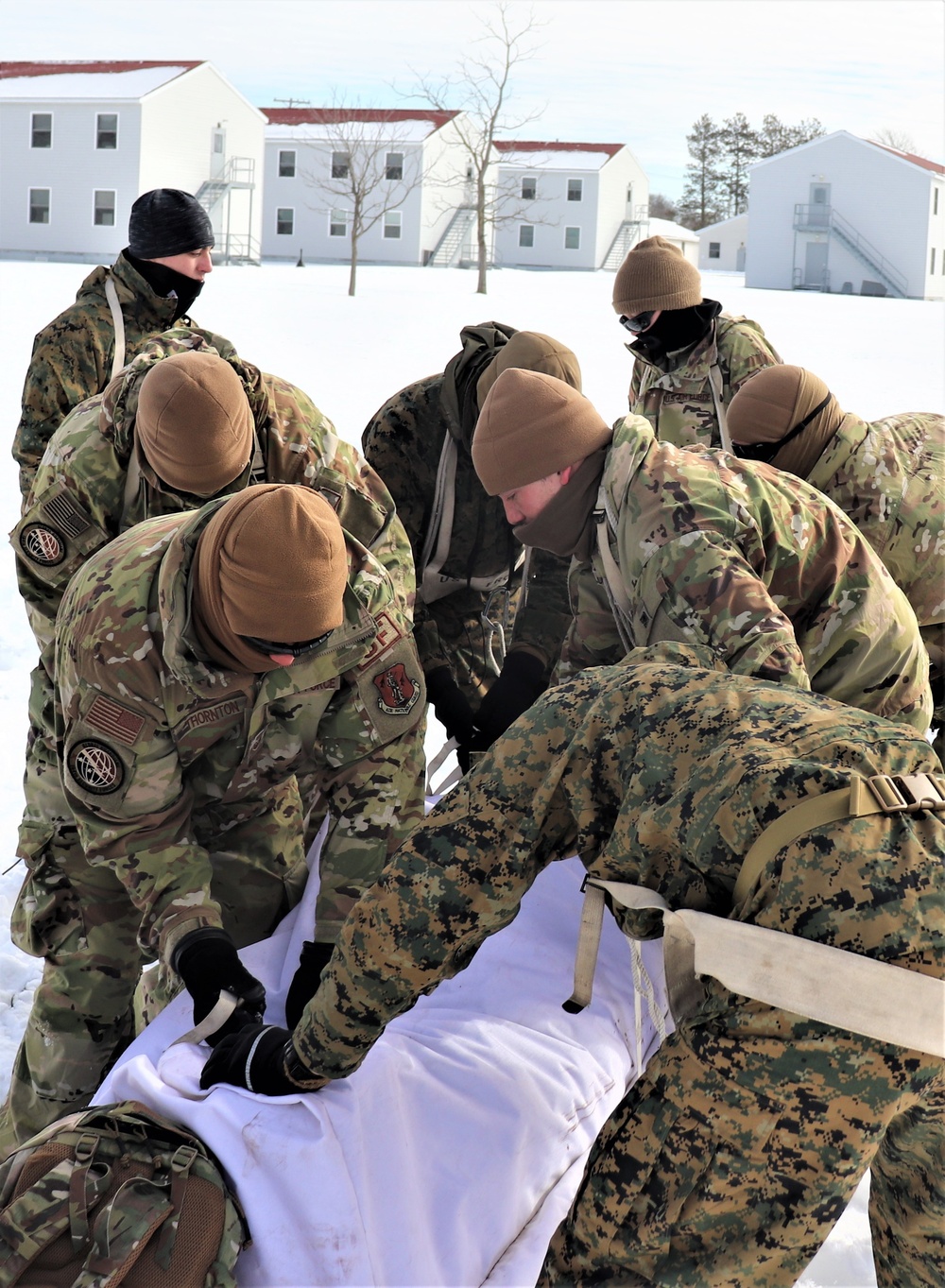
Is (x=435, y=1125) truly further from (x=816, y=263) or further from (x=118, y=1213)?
(x=816, y=263)

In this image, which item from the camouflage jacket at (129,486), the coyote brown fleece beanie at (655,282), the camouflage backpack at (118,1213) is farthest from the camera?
the coyote brown fleece beanie at (655,282)

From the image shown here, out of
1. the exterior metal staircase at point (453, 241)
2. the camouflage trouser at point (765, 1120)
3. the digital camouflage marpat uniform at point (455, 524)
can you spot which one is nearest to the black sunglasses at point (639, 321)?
the digital camouflage marpat uniform at point (455, 524)

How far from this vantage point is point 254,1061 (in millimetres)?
1970

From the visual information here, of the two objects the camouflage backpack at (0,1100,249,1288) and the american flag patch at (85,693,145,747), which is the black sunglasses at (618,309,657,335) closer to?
the american flag patch at (85,693,145,747)

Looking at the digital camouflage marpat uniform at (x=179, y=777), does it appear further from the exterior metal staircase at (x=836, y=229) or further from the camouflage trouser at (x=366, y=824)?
the exterior metal staircase at (x=836, y=229)

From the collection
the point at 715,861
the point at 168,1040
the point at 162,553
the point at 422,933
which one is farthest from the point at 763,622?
the point at 168,1040

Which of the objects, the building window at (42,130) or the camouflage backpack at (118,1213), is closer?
the camouflage backpack at (118,1213)

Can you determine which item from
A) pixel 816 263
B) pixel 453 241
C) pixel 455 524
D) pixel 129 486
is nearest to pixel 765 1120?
pixel 129 486

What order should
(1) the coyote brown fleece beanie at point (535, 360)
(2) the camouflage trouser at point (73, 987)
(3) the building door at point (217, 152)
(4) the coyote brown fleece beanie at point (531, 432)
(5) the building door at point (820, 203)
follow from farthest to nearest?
(5) the building door at point (820, 203), (3) the building door at point (217, 152), (1) the coyote brown fleece beanie at point (535, 360), (2) the camouflage trouser at point (73, 987), (4) the coyote brown fleece beanie at point (531, 432)

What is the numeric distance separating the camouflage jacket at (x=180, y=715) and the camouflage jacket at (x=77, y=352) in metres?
1.66

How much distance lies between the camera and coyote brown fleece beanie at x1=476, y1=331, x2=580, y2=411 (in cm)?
298

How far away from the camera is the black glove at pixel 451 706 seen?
10.8 feet

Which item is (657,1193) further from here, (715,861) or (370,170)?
(370,170)

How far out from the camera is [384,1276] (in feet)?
5.84
